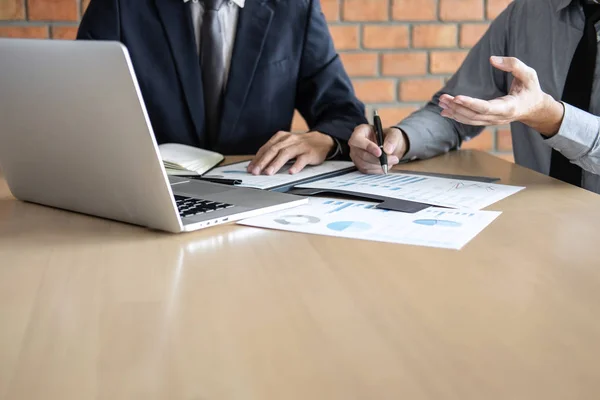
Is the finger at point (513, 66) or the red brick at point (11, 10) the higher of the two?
the red brick at point (11, 10)

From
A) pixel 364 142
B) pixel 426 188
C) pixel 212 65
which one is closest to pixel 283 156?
pixel 364 142

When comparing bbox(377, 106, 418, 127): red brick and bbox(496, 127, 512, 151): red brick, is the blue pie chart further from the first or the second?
bbox(496, 127, 512, 151): red brick

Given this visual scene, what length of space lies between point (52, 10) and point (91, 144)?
1.71 meters

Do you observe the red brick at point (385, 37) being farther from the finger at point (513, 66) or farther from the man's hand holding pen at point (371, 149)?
the finger at point (513, 66)

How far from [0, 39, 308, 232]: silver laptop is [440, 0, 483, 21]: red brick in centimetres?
176

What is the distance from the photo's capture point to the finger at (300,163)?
116cm

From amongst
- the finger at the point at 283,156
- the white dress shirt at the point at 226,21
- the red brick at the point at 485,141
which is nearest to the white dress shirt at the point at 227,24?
the white dress shirt at the point at 226,21

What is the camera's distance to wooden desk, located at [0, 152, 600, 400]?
0.43 metres

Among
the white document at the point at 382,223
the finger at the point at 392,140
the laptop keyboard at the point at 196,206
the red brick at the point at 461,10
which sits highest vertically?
the red brick at the point at 461,10

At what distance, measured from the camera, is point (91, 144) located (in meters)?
0.80

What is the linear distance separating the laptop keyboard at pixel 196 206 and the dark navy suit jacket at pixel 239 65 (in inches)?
26.5

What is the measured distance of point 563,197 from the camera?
0.98 meters

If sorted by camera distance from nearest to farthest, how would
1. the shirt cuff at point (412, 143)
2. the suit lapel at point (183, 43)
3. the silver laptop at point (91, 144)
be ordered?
the silver laptop at point (91, 144) → the shirt cuff at point (412, 143) → the suit lapel at point (183, 43)

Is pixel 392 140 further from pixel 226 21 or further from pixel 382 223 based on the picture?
pixel 226 21
